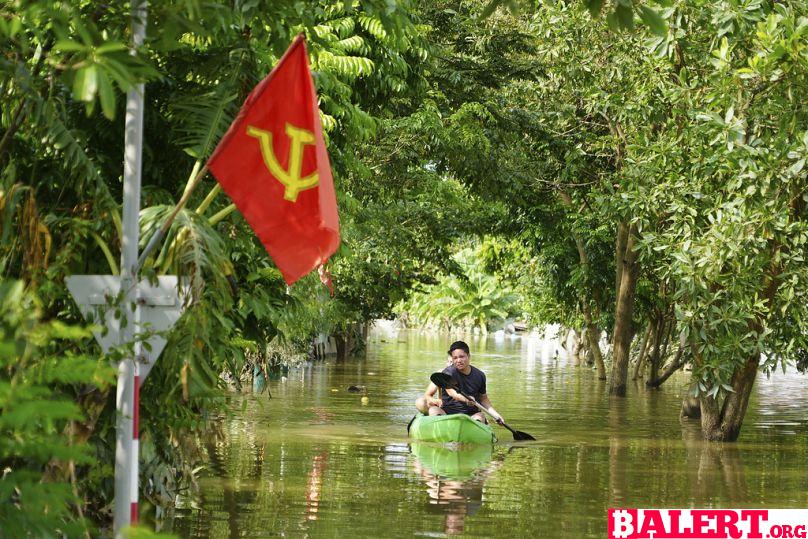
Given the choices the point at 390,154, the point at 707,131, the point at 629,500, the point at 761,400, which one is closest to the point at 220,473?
the point at 629,500

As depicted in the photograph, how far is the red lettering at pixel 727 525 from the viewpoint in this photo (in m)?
11.9

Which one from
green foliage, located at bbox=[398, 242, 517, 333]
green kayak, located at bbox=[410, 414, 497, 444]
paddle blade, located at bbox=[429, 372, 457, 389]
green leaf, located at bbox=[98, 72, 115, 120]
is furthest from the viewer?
green foliage, located at bbox=[398, 242, 517, 333]

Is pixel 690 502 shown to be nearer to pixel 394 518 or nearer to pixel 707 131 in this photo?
pixel 394 518

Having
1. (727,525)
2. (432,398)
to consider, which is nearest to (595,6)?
(727,525)

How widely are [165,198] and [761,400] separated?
83.3 ft

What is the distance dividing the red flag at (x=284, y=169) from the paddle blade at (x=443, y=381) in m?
11.3

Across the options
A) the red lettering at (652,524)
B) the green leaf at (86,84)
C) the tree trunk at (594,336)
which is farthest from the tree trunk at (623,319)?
the green leaf at (86,84)

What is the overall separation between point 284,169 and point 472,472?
8.55m

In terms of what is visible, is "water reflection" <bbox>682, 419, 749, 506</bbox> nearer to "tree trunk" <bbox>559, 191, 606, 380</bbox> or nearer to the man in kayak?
the man in kayak

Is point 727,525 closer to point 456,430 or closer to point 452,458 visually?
point 452,458

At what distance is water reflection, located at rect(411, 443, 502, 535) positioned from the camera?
486 inches

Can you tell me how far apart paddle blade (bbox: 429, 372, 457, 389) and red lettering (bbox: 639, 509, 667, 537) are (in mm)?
6586

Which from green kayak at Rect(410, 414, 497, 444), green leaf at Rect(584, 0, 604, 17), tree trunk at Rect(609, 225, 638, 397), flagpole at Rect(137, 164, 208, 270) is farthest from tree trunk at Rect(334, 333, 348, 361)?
green leaf at Rect(584, 0, 604, 17)

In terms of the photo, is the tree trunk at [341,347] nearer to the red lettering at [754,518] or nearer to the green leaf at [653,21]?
the red lettering at [754,518]
